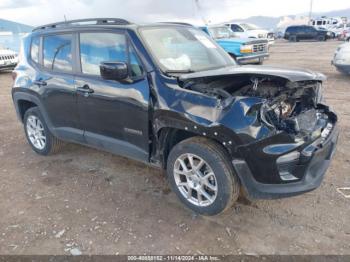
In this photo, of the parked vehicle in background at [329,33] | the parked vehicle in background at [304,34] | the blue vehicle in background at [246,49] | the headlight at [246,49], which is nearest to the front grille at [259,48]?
the blue vehicle in background at [246,49]

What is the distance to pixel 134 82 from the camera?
3318 mm

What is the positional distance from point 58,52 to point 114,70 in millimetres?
1471

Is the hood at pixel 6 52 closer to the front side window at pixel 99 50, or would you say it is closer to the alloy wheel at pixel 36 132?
the alloy wheel at pixel 36 132

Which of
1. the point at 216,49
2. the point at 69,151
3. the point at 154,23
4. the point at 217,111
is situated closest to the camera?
the point at 217,111

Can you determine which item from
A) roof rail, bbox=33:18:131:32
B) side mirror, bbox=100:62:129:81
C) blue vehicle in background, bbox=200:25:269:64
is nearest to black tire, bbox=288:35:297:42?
blue vehicle in background, bbox=200:25:269:64

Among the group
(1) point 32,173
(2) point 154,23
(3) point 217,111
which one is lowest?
(1) point 32,173

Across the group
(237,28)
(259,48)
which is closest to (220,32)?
(259,48)

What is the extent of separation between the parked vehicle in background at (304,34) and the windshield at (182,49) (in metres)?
33.9

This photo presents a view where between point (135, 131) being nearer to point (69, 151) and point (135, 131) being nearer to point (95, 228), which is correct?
point (95, 228)

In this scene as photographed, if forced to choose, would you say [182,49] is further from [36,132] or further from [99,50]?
[36,132]

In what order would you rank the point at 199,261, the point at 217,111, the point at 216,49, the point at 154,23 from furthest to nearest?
the point at 216,49
the point at 154,23
the point at 217,111
the point at 199,261

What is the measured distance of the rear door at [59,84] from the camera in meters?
4.02

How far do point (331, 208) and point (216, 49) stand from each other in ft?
7.68

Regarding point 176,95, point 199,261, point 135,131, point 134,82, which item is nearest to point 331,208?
point 199,261
